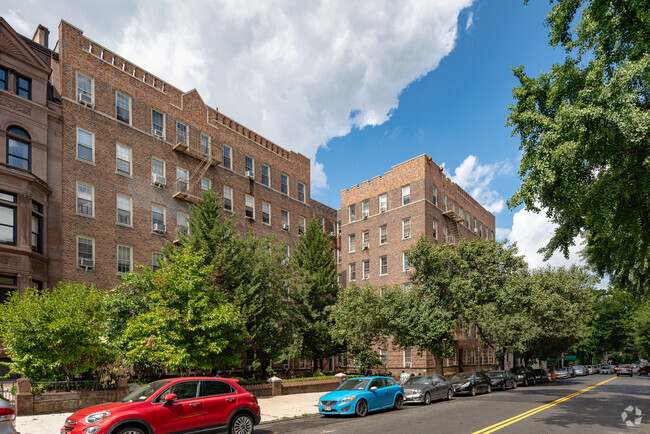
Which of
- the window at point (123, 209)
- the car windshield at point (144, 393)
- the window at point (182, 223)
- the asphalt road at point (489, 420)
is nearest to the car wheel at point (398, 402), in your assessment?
the asphalt road at point (489, 420)

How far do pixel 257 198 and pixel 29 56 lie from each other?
18160mm

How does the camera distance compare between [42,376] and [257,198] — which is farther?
[257,198]

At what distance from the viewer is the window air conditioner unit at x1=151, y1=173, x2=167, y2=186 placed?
2910 cm

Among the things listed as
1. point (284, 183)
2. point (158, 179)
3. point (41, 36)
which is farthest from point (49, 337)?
point (284, 183)

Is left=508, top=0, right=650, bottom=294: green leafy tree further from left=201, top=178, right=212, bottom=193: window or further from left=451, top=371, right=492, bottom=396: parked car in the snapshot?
left=201, top=178, right=212, bottom=193: window

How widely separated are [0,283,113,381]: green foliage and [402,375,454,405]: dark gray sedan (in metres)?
13.3

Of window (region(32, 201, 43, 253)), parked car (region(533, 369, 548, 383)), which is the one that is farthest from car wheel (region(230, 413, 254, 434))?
parked car (region(533, 369, 548, 383))

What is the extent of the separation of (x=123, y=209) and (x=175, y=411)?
19.4 meters

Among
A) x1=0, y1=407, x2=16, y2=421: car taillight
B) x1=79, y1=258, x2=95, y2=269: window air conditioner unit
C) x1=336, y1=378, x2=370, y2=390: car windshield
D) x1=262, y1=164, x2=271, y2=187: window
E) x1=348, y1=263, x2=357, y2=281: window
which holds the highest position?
x1=262, y1=164, x2=271, y2=187: window

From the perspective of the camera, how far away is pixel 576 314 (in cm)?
4394

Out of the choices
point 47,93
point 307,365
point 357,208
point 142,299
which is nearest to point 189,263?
point 142,299

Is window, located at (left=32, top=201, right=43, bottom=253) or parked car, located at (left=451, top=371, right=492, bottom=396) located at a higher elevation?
window, located at (left=32, top=201, right=43, bottom=253)

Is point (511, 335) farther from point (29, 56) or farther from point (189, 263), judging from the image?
point (29, 56)

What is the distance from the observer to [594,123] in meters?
12.4
